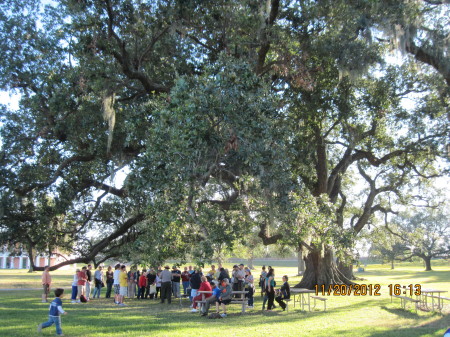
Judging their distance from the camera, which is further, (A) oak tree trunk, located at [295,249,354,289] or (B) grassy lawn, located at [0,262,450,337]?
(A) oak tree trunk, located at [295,249,354,289]

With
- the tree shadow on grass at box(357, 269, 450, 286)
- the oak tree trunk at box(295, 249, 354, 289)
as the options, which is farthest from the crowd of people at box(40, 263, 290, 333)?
the tree shadow on grass at box(357, 269, 450, 286)

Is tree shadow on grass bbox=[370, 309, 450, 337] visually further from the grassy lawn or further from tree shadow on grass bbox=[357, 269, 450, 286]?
tree shadow on grass bbox=[357, 269, 450, 286]

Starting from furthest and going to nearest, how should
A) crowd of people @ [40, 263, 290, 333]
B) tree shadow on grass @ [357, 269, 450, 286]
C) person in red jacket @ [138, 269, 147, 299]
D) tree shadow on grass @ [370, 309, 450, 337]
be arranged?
tree shadow on grass @ [357, 269, 450, 286] < person in red jacket @ [138, 269, 147, 299] < crowd of people @ [40, 263, 290, 333] < tree shadow on grass @ [370, 309, 450, 337]

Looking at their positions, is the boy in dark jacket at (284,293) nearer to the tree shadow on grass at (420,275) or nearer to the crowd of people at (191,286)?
the crowd of people at (191,286)

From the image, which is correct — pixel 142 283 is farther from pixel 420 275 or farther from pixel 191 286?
pixel 420 275

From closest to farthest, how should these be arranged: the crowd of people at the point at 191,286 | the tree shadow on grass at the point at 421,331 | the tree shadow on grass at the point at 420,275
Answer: the tree shadow on grass at the point at 421,331 < the crowd of people at the point at 191,286 < the tree shadow on grass at the point at 420,275

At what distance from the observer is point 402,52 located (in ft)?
43.3

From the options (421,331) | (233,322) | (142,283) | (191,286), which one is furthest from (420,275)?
(233,322)

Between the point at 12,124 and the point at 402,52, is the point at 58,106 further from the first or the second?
the point at 402,52

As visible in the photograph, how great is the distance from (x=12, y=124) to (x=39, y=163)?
65.1 inches

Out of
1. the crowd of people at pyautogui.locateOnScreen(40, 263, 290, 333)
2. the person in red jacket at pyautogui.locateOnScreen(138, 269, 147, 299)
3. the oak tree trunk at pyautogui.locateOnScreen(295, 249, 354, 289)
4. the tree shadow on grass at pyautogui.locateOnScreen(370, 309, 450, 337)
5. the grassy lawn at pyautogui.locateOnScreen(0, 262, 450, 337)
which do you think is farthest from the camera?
the oak tree trunk at pyautogui.locateOnScreen(295, 249, 354, 289)

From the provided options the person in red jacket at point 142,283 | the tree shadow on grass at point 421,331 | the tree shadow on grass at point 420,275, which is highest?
the person in red jacket at point 142,283

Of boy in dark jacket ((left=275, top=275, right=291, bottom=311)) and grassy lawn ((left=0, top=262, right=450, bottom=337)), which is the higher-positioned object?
boy in dark jacket ((left=275, top=275, right=291, bottom=311))

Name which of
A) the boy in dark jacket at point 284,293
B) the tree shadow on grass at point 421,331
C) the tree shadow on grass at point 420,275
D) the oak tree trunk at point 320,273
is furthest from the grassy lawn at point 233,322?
the tree shadow on grass at point 420,275
